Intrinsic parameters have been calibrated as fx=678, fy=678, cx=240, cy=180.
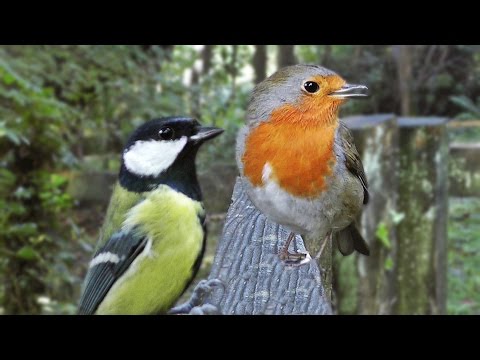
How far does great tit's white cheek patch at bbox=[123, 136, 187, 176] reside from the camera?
3.59 ft

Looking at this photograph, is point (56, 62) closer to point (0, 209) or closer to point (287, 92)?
point (0, 209)

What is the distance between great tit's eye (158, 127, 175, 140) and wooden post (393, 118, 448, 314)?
2141mm

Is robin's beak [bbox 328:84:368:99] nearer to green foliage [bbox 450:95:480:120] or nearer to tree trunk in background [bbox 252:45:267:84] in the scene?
tree trunk in background [bbox 252:45:267:84]

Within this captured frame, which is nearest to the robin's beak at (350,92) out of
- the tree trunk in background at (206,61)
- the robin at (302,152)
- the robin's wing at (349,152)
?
the robin at (302,152)

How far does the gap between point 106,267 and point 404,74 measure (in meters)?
3.79

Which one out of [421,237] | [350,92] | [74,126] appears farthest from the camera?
[421,237]

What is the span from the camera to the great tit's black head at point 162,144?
1.09 meters

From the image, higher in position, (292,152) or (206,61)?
(206,61)

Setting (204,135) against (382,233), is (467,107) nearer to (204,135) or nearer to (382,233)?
(382,233)

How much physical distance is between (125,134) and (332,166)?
1.55 meters

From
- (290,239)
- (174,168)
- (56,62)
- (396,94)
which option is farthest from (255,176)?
(396,94)

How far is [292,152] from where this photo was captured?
113 centimetres

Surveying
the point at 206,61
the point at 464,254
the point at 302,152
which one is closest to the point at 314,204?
the point at 302,152

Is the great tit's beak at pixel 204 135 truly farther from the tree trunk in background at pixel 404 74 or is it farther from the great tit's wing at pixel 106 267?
the tree trunk in background at pixel 404 74
